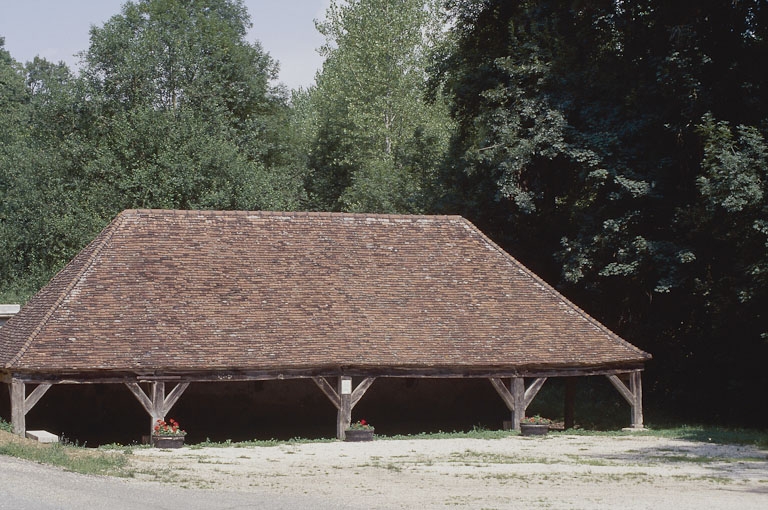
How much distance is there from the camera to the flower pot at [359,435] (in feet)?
85.0

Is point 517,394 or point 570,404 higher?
point 517,394

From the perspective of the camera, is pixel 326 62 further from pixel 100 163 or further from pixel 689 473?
pixel 689 473

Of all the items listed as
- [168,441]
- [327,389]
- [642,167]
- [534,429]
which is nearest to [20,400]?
[168,441]

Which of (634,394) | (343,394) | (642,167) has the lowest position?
(343,394)

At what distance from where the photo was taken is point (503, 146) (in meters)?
34.3

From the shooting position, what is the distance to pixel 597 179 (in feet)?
106

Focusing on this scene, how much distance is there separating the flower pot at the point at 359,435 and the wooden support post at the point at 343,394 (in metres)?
0.21

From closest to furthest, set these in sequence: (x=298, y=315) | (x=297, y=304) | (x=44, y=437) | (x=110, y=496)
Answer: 1. (x=110, y=496)
2. (x=44, y=437)
3. (x=298, y=315)
4. (x=297, y=304)

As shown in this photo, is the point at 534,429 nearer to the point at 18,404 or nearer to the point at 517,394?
the point at 517,394

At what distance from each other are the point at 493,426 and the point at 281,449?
7.55m

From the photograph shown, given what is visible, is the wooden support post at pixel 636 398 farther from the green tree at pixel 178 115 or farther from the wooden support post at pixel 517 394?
the green tree at pixel 178 115

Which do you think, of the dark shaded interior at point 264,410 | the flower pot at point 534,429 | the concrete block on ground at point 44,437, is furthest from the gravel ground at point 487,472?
the dark shaded interior at point 264,410

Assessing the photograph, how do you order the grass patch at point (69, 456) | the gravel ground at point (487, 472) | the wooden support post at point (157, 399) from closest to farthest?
the gravel ground at point (487, 472)
the grass patch at point (69, 456)
the wooden support post at point (157, 399)

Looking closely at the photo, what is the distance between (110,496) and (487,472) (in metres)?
7.22
